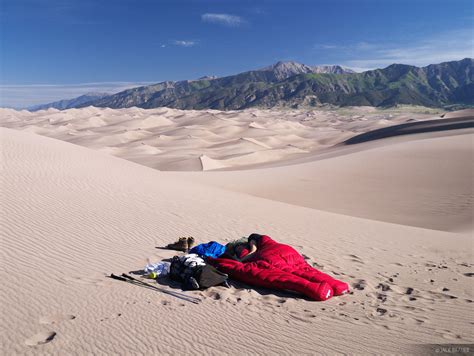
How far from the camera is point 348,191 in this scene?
52.5 feet

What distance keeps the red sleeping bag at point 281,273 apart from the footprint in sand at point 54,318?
2274 millimetres

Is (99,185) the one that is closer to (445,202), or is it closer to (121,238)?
(121,238)

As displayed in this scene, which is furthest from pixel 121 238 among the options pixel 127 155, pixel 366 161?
pixel 127 155

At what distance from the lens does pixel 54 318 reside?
425 centimetres

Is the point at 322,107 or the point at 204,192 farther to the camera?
the point at 322,107

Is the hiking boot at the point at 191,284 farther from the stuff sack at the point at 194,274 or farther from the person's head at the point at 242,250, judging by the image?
the person's head at the point at 242,250

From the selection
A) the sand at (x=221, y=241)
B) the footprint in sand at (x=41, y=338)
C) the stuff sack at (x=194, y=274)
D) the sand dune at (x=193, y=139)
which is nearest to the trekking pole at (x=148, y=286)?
the sand at (x=221, y=241)

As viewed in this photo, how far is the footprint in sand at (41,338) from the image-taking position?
3.74 m

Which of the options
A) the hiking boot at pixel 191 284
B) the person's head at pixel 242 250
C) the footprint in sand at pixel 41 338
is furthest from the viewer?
the person's head at pixel 242 250

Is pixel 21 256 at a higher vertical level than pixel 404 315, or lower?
higher

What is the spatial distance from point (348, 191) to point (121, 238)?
11047 millimetres

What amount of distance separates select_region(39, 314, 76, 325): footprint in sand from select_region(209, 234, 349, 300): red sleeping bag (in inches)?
89.5

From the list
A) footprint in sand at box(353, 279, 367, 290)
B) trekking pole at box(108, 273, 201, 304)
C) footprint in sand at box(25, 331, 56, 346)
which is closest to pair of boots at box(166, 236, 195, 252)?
trekking pole at box(108, 273, 201, 304)

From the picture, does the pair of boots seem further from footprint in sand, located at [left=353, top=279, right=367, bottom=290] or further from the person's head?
footprint in sand, located at [left=353, top=279, right=367, bottom=290]
